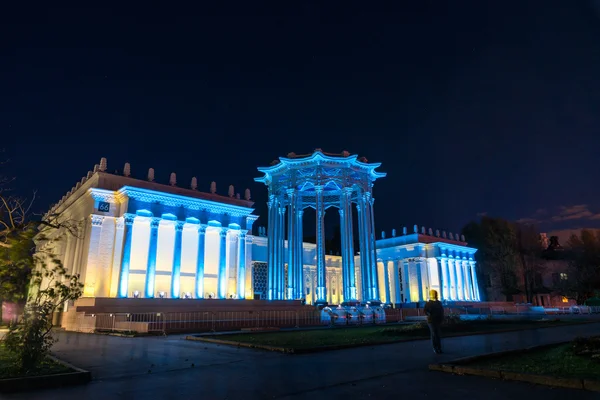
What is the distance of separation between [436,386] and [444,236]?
63.2 m

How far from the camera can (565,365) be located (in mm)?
8625

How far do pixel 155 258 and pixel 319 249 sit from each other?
48.5ft

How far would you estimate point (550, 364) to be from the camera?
8844 millimetres

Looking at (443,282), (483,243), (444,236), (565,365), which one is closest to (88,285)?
(565,365)

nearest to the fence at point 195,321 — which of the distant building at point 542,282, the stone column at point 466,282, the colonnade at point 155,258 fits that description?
the colonnade at point 155,258

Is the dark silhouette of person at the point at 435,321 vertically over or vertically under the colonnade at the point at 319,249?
under

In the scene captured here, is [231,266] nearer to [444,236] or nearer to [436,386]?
[436,386]

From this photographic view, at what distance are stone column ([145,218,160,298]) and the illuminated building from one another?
0.09 metres

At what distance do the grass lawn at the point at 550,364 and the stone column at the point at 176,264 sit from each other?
97.5 feet

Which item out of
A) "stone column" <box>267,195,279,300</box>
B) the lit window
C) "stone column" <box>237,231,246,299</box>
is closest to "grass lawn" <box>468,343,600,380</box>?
"stone column" <box>267,195,279,300</box>

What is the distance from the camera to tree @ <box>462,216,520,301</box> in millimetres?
66062

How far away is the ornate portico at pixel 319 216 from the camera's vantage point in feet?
124

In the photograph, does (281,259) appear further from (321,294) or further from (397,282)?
(397,282)

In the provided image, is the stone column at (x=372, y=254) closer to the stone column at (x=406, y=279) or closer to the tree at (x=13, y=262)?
the stone column at (x=406, y=279)
